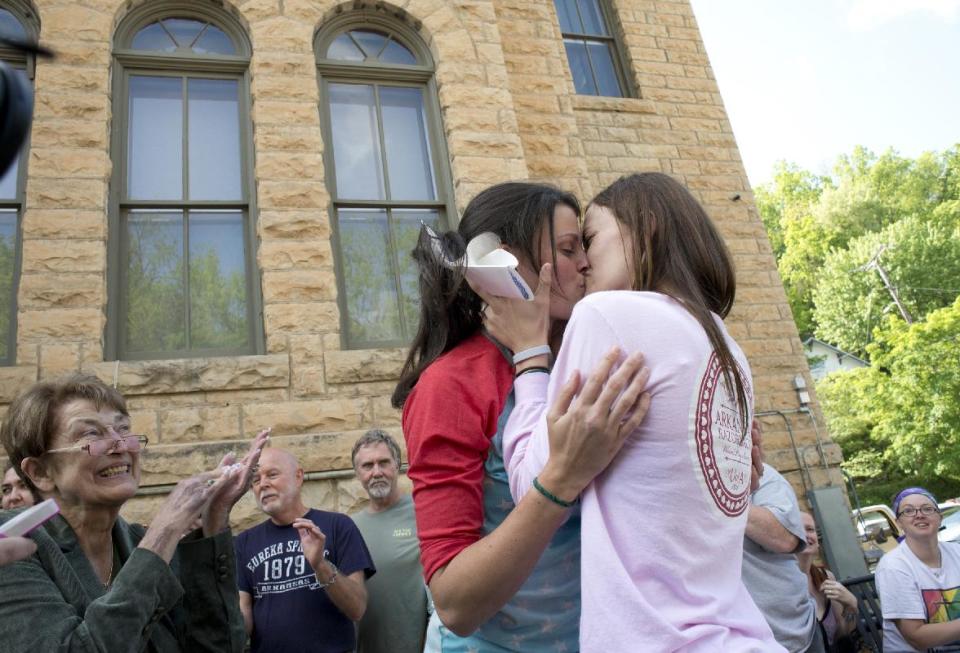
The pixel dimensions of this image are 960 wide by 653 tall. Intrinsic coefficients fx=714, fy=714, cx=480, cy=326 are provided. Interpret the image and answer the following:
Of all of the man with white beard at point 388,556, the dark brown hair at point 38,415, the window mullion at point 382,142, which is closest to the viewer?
the dark brown hair at point 38,415

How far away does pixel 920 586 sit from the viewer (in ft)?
14.5

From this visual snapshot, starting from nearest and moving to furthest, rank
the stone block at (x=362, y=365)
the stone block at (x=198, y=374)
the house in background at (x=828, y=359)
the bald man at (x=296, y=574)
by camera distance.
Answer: the bald man at (x=296, y=574), the stone block at (x=198, y=374), the stone block at (x=362, y=365), the house in background at (x=828, y=359)

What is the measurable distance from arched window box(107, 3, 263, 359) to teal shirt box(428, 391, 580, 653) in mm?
4160

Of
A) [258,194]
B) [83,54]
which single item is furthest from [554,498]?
[83,54]

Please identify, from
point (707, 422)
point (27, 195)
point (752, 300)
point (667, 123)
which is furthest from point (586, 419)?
point (667, 123)

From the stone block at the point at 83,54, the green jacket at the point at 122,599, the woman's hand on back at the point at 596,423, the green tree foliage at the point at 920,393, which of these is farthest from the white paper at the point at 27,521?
the green tree foliage at the point at 920,393

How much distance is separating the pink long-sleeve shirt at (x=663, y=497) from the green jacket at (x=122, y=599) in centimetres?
139

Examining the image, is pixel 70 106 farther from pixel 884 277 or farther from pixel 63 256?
pixel 884 277

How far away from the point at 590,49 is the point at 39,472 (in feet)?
26.2

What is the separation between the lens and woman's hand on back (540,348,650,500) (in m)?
1.29

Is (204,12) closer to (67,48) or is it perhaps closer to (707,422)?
(67,48)

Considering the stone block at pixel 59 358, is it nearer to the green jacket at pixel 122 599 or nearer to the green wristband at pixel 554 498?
the green jacket at pixel 122 599

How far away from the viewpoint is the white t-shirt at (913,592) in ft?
14.2

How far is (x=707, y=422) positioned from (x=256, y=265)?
4.79m
